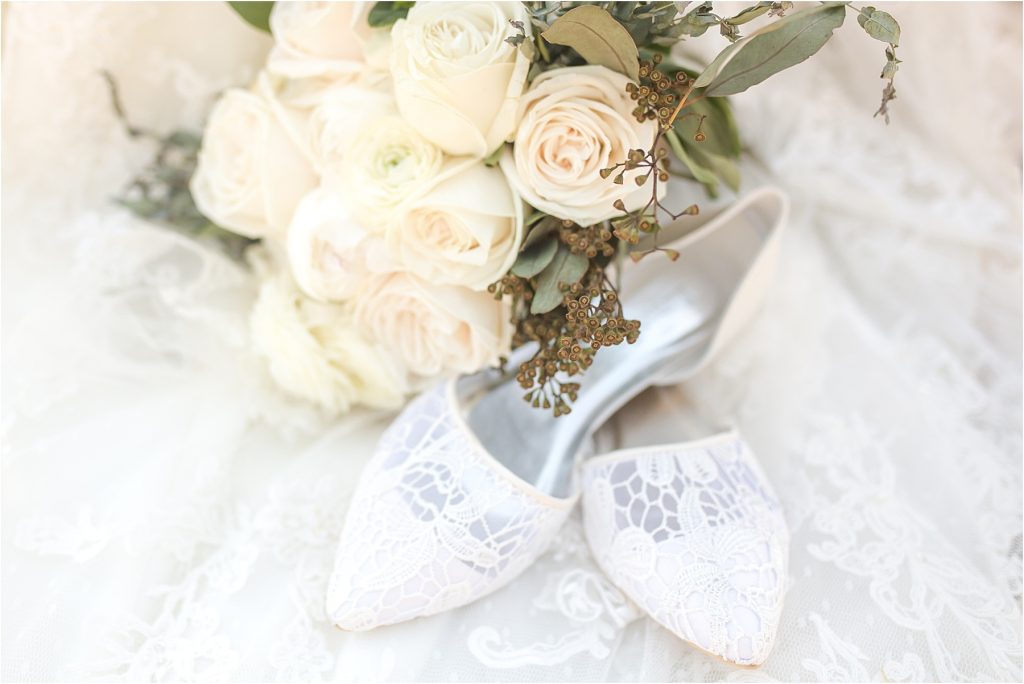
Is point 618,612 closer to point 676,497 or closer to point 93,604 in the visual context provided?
point 676,497

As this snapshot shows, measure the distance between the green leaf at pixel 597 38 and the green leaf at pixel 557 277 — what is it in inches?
5.8

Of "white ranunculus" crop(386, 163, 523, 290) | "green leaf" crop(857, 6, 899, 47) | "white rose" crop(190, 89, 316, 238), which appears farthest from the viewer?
"white rose" crop(190, 89, 316, 238)

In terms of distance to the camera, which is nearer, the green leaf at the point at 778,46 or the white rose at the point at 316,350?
the green leaf at the point at 778,46

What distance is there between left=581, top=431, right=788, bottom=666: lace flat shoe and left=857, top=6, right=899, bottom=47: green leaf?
367 mm

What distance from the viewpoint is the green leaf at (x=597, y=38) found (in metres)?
0.55

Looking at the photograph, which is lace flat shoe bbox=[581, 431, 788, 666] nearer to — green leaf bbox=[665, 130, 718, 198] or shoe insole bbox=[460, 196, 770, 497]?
shoe insole bbox=[460, 196, 770, 497]

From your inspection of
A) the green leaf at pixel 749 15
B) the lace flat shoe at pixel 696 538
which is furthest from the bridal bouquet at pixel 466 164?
the lace flat shoe at pixel 696 538

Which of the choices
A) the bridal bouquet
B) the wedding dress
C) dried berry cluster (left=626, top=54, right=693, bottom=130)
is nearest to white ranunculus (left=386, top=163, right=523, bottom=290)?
the bridal bouquet

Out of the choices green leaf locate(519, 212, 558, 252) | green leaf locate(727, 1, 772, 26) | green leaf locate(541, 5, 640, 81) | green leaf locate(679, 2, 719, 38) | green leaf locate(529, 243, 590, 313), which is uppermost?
green leaf locate(727, 1, 772, 26)

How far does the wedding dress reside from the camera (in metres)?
0.64

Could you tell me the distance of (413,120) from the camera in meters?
0.63

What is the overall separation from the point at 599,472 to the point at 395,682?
0.25 meters

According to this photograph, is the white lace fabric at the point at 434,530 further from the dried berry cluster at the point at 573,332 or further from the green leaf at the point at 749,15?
the green leaf at the point at 749,15

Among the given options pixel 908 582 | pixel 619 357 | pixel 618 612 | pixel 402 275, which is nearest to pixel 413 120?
pixel 402 275
